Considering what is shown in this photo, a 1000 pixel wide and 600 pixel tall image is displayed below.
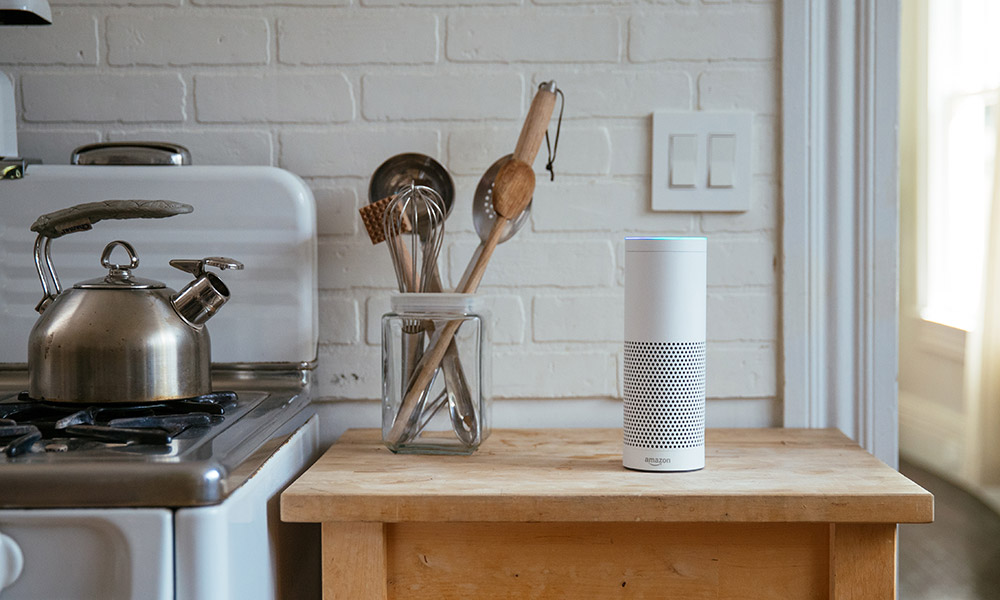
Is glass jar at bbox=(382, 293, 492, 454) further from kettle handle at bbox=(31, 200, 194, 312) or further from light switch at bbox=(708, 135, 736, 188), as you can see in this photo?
A: light switch at bbox=(708, 135, 736, 188)

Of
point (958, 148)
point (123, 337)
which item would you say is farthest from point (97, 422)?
point (958, 148)

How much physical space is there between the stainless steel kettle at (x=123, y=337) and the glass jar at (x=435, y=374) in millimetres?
204

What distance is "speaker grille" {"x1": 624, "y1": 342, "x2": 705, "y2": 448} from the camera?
0.87m

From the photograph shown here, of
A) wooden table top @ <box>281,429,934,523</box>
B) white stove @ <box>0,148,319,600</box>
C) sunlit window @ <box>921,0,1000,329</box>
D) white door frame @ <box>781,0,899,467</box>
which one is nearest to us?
white stove @ <box>0,148,319,600</box>

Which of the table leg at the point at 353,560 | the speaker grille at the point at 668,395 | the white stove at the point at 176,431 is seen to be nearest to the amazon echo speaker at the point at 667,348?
the speaker grille at the point at 668,395

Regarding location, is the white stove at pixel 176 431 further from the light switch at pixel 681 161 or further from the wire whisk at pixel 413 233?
the light switch at pixel 681 161

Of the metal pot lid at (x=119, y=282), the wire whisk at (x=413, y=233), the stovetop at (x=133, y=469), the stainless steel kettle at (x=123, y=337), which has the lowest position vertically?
the stovetop at (x=133, y=469)

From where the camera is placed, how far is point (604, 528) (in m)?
0.83

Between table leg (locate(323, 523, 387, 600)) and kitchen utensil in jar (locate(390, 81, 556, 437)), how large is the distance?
0.59 feet

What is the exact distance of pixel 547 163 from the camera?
1.15m

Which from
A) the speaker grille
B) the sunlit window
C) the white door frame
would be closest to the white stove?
the speaker grille

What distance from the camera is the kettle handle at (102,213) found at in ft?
2.86

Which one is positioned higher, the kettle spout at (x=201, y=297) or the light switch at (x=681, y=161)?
the light switch at (x=681, y=161)

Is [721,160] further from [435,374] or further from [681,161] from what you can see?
[435,374]
